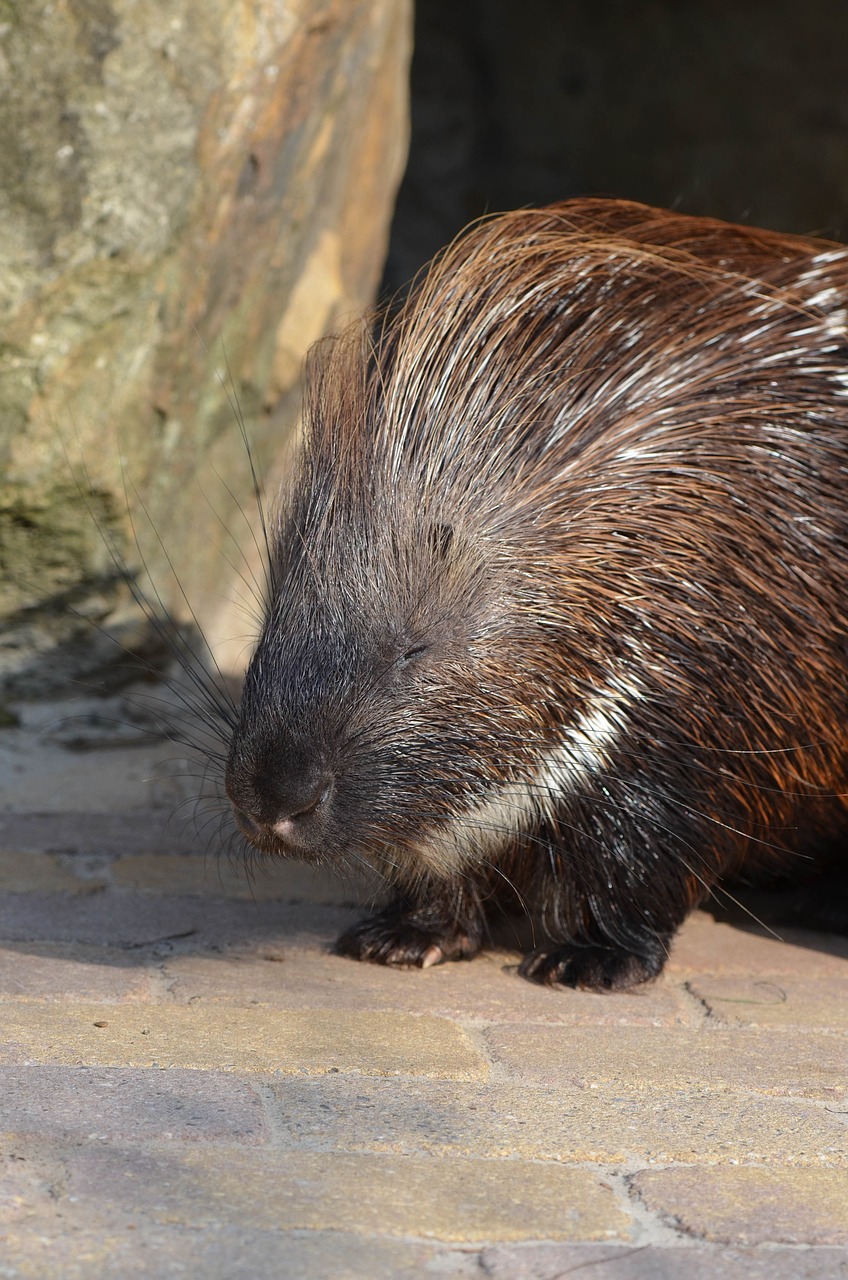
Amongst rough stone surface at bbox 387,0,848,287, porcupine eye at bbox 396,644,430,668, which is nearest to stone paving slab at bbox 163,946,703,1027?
porcupine eye at bbox 396,644,430,668

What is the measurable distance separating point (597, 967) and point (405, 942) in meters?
0.33

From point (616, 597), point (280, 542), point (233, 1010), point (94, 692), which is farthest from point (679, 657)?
point (94, 692)

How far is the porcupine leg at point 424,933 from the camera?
2426 mm

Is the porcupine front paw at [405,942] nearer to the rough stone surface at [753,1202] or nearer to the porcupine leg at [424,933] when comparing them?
the porcupine leg at [424,933]

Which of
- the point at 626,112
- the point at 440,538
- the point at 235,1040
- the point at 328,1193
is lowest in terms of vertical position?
the point at 235,1040

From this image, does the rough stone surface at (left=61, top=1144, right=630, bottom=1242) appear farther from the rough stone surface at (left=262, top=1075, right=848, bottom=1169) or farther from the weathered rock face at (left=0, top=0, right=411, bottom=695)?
the weathered rock face at (left=0, top=0, right=411, bottom=695)

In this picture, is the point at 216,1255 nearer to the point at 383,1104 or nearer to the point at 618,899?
the point at 383,1104

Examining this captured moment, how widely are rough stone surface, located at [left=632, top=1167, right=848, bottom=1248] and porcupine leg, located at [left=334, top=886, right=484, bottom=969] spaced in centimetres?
86

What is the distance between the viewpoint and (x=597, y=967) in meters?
2.37

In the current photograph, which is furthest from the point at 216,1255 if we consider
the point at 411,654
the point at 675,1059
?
the point at 411,654

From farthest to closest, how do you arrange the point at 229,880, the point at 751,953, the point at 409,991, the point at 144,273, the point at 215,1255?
the point at 144,273, the point at 229,880, the point at 751,953, the point at 409,991, the point at 215,1255

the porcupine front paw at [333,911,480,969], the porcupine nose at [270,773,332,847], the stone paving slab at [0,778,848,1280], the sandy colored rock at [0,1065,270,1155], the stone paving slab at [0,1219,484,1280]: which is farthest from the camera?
the porcupine front paw at [333,911,480,969]

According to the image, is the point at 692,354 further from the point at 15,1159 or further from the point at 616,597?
the point at 15,1159

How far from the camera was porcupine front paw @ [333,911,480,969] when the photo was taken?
2.43 meters
